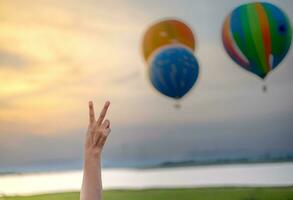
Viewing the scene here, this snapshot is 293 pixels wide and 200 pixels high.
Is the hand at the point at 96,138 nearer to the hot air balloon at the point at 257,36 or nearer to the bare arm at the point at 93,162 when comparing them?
the bare arm at the point at 93,162

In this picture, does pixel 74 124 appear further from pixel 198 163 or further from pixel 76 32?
pixel 198 163

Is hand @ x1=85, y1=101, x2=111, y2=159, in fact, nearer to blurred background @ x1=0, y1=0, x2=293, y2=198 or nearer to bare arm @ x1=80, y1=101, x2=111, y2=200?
bare arm @ x1=80, y1=101, x2=111, y2=200

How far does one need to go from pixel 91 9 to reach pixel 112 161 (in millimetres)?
597

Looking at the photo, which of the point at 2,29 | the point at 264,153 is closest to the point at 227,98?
the point at 264,153

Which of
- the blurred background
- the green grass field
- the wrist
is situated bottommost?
the green grass field

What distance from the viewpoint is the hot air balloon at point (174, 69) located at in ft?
6.11

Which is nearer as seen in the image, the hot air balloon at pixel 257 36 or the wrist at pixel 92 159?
the wrist at pixel 92 159

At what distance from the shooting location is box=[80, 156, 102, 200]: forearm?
50.2 inches

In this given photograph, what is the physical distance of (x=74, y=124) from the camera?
1.91 meters

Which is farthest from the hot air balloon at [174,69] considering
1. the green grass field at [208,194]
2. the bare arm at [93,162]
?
the bare arm at [93,162]

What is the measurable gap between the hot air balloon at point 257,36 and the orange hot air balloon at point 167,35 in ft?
0.47

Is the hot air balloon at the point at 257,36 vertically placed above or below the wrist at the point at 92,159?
above

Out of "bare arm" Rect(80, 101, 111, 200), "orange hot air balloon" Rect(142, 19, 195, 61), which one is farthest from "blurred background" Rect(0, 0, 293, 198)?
"bare arm" Rect(80, 101, 111, 200)

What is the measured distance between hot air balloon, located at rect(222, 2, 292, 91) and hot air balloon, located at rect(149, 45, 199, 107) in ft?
0.51
